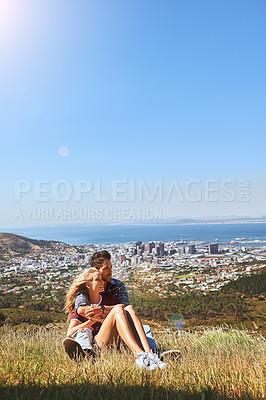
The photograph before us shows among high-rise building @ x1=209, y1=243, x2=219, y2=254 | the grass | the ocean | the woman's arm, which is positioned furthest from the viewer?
the ocean

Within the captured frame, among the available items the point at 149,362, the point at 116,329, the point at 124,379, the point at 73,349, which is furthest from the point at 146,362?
the point at 73,349

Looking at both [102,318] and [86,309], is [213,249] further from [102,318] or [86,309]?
[86,309]

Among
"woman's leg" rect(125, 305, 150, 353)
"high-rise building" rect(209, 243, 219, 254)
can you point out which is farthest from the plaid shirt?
"high-rise building" rect(209, 243, 219, 254)

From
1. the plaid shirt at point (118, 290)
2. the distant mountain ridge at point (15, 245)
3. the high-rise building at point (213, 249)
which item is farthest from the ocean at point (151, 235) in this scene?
the plaid shirt at point (118, 290)

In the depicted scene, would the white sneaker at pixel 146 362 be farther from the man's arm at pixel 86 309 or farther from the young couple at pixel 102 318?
the man's arm at pixel 86 309

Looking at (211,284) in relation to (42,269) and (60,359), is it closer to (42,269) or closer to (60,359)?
(42,269)

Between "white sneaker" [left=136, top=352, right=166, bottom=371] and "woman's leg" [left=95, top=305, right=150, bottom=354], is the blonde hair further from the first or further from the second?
"white sneaker" [left=136, top=352, right=166, bottom=371]
